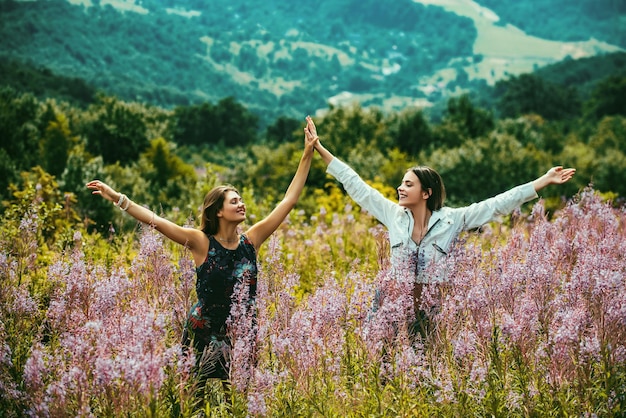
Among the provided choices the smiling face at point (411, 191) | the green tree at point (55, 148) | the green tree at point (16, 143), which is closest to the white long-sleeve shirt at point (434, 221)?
the smiling face at point (411, 191)

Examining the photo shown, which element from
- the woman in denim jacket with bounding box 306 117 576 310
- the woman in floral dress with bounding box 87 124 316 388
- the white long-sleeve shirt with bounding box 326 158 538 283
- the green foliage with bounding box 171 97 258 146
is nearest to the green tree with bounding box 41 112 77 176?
the woman in floral dress with bounding box 87 124 316 388

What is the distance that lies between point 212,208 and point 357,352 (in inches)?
57.7

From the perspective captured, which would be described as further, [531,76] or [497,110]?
[497,110]

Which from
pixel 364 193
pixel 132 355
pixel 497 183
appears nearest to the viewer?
pixel 132 355

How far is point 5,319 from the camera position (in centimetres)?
458

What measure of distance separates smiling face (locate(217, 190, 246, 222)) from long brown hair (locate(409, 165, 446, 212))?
1.42 m

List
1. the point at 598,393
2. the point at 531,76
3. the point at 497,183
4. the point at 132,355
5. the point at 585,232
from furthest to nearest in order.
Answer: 1. the point at 531,76
2. the point at 497,183
3. the point at 585,232
4. the point at 598,393
5. the point at 132,355

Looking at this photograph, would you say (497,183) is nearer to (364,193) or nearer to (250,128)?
(364,193)

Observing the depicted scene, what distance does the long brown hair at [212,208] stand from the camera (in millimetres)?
4668

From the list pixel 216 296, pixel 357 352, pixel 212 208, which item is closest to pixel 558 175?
pixel 357 352

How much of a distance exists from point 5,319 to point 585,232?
483 cm

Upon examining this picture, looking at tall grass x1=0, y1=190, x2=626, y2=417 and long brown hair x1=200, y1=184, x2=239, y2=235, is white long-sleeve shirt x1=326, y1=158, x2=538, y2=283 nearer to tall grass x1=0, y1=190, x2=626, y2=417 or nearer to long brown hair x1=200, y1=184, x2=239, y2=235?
tall grass x1=0, y1=190, x2=626, y2=417

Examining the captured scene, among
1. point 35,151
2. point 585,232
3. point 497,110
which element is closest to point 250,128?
point 497,110

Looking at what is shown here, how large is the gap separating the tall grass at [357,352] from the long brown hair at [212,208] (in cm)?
37
